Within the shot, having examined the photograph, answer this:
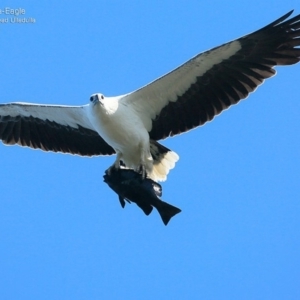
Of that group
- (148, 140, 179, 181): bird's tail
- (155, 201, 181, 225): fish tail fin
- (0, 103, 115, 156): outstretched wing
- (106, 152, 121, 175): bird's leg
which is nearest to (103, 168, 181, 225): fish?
(155, 201, 181, 225): fish tail fin

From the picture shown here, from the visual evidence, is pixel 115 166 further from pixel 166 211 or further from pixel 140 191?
pixel 166 211

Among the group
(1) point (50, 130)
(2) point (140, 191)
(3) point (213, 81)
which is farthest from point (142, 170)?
(1) point (50, 130)

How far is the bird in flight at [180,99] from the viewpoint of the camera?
11.4 meters

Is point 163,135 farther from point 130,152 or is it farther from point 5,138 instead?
point 5,138

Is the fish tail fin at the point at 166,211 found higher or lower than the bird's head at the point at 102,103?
lower

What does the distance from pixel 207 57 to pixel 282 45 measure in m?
0.96

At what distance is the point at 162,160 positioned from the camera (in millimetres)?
12008

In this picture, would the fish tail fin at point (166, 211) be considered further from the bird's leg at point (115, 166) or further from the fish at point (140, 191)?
the bird's leg at point (115, 166)

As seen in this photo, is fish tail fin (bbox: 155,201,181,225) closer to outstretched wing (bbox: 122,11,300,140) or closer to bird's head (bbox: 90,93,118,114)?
bird's head (bbox: 90,93,118,114)

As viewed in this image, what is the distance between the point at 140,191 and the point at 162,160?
1.46 metres

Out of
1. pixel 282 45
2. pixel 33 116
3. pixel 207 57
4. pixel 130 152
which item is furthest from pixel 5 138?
pixel 282 45

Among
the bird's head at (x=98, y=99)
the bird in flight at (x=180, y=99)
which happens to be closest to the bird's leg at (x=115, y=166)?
the bird in flight at (x=180, y=99)

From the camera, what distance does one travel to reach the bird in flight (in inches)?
449

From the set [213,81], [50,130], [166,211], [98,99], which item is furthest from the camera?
[50,130]
